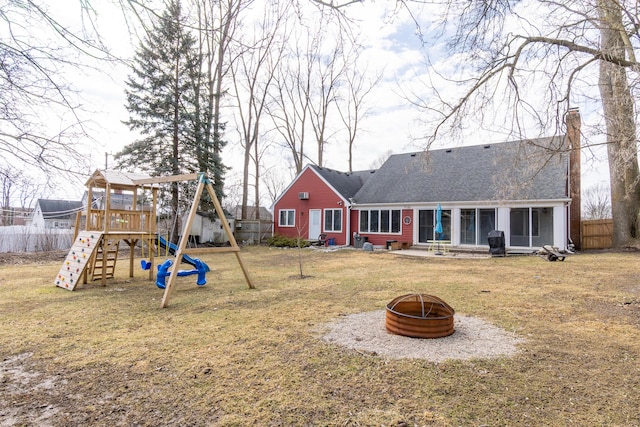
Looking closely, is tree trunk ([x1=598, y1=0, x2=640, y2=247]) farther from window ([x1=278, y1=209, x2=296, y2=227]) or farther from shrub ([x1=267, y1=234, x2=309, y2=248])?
window ([x1=278, y1=209, x2=296, y2=227])

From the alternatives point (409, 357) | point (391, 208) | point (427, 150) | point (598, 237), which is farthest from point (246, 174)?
point (409, 357)

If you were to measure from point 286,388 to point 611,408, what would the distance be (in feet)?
8.52

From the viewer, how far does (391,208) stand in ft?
62.8

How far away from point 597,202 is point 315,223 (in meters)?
29.9

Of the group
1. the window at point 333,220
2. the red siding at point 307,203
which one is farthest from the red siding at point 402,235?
the red siding at point 307,203

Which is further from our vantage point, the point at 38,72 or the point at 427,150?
the point at 427,150

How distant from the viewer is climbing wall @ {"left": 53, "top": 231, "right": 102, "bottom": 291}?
762 cm

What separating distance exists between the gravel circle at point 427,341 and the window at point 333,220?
1576 centimetres

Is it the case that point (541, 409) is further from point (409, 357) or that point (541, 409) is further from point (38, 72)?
point (38, 72)

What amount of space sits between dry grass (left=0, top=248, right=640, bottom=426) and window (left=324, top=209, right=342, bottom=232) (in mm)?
13710

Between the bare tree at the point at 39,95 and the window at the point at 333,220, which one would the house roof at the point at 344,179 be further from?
the bare tree at the point at 39,95

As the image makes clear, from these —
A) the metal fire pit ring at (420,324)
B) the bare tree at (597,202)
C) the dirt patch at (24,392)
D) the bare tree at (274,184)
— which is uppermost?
the bare tree at (274,184)

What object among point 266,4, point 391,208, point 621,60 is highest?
point 621,60

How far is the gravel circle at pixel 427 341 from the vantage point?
12.6 feet
